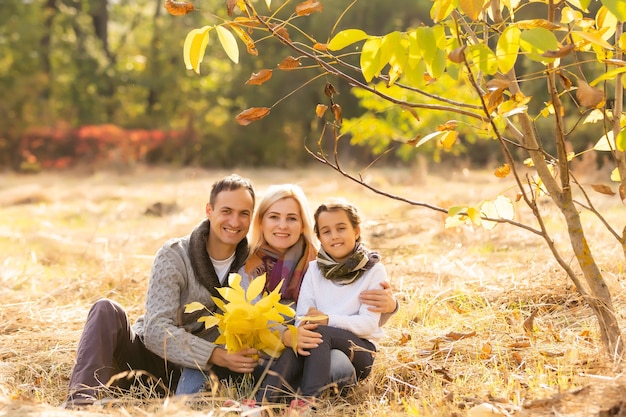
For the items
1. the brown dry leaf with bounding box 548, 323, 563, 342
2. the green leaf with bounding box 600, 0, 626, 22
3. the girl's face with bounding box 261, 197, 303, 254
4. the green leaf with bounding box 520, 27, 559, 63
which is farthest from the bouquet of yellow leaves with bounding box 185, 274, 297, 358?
the green leaf with bounding box 600, 0, 626, 22

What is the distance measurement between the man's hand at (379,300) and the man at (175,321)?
51 cm

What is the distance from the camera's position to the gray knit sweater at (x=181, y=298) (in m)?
3.40

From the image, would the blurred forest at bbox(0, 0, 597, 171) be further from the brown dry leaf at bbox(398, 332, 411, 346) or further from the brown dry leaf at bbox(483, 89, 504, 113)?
the brown dry leaf at bbox(483, 89, 504, 113)

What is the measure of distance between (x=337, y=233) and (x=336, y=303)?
30 cm

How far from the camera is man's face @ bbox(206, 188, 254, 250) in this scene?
3.62m

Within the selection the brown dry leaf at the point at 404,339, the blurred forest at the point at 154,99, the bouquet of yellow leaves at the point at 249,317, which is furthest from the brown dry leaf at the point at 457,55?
the blurred forest at the point at 154,99

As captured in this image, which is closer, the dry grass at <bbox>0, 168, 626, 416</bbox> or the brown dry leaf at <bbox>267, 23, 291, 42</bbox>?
the brown dry leaf at <bbox>267, 23, 291, 42</bbox>

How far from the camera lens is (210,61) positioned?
98.3 feet

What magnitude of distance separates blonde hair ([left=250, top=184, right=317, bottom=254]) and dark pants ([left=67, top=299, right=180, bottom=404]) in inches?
26.2

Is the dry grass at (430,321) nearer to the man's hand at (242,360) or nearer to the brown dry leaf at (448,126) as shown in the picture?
the man's hand at (242,360)

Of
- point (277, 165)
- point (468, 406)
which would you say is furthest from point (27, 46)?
point (468, 406)

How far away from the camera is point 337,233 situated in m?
3.48

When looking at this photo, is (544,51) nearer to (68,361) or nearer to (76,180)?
(68,361)

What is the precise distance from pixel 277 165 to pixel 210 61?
22.1 feet
